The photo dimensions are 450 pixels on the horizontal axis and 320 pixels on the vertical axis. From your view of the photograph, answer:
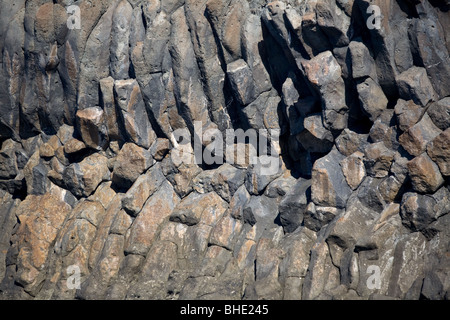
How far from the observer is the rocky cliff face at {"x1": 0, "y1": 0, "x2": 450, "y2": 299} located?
16766 millimetres

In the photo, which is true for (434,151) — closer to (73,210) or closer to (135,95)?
(135,95)

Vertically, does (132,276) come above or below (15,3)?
below

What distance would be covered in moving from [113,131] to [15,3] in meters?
5.51

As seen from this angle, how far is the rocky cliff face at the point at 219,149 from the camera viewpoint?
1677cm

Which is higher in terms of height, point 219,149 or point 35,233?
point 219,149

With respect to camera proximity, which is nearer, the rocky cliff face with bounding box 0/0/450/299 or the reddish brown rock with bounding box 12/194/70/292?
the rocky cliff face with bounding box 0/0/450/299

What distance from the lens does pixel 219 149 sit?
20.6 metres

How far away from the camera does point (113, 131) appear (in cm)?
2216

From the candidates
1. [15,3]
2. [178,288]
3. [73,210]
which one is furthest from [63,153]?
[178,288]

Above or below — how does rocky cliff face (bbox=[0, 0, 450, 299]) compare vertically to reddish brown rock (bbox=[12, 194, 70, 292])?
above

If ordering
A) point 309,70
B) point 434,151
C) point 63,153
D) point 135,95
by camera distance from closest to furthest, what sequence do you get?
point 434,151 < point 309,70 < point 135,95 < point 63,153

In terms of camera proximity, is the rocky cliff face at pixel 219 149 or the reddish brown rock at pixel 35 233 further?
the reddish brown rock at pixel 35 233

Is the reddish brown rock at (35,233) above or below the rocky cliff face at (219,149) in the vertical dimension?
below

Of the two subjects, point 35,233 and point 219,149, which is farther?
point 35,233
